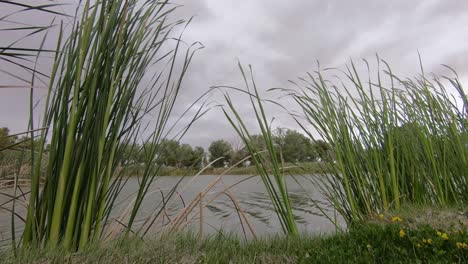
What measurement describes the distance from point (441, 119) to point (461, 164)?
43 cm

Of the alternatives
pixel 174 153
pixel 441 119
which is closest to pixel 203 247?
pixel 174 153

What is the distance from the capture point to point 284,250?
1476mm

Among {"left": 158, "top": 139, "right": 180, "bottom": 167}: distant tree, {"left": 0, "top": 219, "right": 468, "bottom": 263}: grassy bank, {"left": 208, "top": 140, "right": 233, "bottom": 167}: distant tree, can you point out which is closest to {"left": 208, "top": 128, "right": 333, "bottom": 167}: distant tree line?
{"left": 208, "top": 140, "right": 233, "bottom": 167}: distant tree

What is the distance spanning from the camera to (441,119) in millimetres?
2637

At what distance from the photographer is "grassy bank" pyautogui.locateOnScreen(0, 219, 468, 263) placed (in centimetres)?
110

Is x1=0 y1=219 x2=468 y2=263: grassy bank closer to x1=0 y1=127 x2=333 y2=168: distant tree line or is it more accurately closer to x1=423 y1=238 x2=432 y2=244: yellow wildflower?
x1=423 y1=238 x2=432 y2=244: yellow wildflower

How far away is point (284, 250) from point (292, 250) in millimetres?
41

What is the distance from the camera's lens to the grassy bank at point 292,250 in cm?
110

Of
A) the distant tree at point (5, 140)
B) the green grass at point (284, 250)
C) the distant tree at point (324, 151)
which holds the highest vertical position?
the distant tree at point (5, 140)

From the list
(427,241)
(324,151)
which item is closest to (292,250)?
(427,241)

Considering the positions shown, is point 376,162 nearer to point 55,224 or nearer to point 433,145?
point 433,145

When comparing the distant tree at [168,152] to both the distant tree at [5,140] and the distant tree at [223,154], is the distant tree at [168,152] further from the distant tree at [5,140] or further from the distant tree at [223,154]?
the distant tree at [5,140]

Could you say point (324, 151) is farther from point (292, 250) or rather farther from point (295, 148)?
point (292, 250)

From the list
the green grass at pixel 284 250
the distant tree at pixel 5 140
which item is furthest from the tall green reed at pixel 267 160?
the distant tree at pixel 5 140
